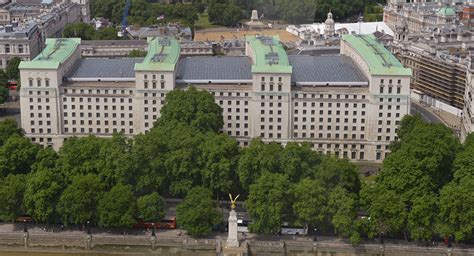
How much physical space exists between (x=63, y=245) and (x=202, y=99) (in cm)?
3177

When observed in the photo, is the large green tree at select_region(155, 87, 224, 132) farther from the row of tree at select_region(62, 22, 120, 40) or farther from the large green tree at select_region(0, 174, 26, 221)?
the row of tree at select_region(62, 22, 120, 40)

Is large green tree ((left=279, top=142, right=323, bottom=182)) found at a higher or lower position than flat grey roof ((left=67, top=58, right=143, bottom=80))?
lower

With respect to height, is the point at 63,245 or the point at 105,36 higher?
the point at 105,36

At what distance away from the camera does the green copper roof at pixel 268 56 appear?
109438mm

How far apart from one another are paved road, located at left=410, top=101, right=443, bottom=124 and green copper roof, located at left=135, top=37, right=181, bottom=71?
4201 cm

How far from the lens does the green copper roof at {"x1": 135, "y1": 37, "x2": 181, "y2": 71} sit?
111 metres

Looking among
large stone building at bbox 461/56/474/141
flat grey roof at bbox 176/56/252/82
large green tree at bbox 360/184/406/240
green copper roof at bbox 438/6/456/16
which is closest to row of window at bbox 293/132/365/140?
flat grey roof at bbox 176/56/252/82

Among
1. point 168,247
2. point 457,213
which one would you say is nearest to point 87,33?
point 168,247

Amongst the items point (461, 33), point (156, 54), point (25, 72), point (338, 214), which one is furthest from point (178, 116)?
point (461, 33)

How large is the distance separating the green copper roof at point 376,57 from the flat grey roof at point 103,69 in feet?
115

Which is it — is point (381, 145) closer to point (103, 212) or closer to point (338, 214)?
point (338, 214)

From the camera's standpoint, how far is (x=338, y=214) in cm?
8100

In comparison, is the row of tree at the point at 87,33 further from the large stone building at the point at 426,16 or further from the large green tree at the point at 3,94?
the large stone building at the point at 426,16

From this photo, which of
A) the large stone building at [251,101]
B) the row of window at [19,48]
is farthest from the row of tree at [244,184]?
the row of window at [19,48]
